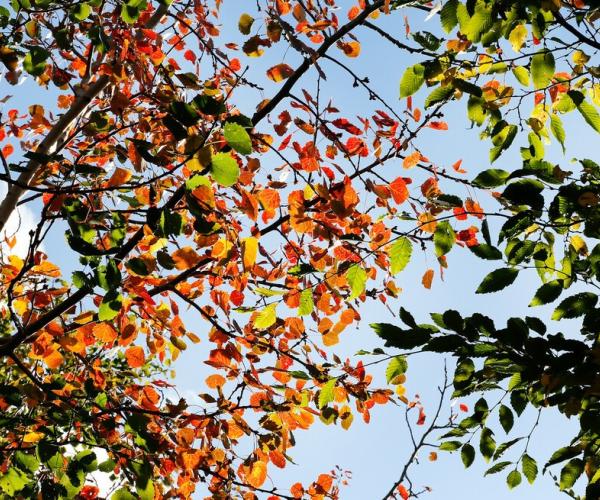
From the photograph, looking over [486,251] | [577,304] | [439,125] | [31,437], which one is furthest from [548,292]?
[31,437]

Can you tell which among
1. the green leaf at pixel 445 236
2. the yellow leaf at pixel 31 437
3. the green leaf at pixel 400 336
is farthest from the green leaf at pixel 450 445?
the yellow leaf at pixel 31 437

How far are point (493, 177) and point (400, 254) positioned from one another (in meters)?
0.46

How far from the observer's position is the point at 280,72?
265 cm

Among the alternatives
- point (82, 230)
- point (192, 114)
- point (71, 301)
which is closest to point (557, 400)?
point (192, 114)

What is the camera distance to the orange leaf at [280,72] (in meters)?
2.64

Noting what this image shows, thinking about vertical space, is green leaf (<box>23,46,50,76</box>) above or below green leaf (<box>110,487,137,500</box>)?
above

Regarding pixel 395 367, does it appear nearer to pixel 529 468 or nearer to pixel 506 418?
pixel 506 418

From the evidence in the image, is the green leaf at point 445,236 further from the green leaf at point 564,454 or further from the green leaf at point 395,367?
the green leaf at point 564,454

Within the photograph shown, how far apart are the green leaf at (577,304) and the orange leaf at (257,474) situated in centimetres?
229

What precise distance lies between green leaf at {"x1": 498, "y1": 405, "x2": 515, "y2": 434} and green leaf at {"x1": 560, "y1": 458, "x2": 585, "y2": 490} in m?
0.20

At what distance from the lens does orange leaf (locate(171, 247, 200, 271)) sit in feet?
7.61

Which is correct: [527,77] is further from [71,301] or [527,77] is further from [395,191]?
[71,301]

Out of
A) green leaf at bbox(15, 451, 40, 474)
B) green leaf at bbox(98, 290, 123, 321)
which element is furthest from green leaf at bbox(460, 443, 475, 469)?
green leaf at bbox(15, 451, 40, 474)

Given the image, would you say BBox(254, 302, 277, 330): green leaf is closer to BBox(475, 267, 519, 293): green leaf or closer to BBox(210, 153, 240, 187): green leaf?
BBox(210, 153, 240, 187): green leaf
